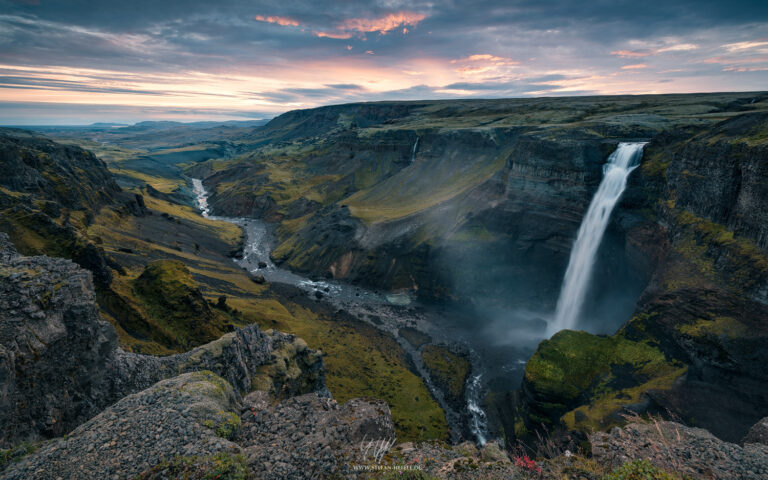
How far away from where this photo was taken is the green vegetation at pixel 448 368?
43.2 metres

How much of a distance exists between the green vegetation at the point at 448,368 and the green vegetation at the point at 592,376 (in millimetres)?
9706

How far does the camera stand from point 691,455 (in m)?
12.9

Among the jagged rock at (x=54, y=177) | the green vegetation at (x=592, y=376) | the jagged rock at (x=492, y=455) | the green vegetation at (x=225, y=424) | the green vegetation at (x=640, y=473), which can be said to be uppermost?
the jagged rock at (x=54, y=177)

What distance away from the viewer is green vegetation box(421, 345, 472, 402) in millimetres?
43219

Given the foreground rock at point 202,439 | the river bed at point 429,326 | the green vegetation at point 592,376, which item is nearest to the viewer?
the foreground rock at point 202,439

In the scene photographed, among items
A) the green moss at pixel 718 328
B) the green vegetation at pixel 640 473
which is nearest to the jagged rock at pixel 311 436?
the green vegetation at pixel 640 473

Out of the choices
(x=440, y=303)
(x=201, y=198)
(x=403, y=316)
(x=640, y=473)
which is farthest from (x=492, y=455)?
(x=201, y=198)

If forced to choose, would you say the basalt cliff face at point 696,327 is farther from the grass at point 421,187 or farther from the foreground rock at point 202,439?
the grass at point 421,187

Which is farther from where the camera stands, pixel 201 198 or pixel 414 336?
pixel 201 198

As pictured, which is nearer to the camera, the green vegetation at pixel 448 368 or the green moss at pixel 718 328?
the green moss at pixel 718 328

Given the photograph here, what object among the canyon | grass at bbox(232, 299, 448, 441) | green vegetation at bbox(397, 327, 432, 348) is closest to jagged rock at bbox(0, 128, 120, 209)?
the canyon

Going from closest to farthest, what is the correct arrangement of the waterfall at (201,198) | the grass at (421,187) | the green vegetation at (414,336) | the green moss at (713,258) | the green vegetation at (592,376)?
1. the green moss at (713,258)
2. the green vegetation at (592,376)
3. the green vegetation at (414,336)
4. the grass at (421,187)
5. the waterfall at (201,198)

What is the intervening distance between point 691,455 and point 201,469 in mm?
17296

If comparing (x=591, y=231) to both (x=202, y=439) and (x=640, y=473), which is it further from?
(x=202, y=439)
